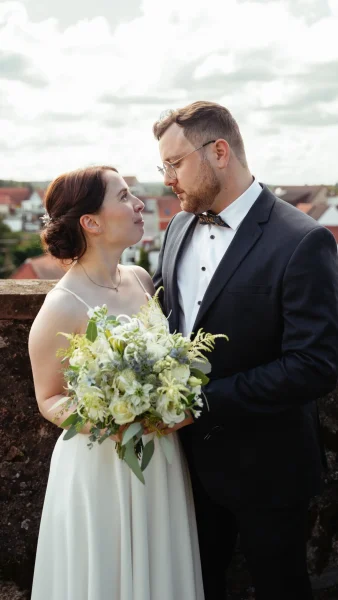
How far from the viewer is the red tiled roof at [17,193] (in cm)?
9562

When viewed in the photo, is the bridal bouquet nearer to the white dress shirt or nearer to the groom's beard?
the white dress shirt

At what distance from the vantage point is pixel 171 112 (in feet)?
10.7

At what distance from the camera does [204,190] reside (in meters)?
3.21

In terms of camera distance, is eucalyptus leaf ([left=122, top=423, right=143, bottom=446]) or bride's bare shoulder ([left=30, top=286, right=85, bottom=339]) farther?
bride's bare shoulder ([left=30, top=286, right=85, bottom=339])

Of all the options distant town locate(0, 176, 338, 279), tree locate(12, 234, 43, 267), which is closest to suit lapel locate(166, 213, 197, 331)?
distant town locate(0, 176, 338, 279)

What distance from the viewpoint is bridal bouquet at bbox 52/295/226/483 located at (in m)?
2.52

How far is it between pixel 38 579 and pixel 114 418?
0.95 m

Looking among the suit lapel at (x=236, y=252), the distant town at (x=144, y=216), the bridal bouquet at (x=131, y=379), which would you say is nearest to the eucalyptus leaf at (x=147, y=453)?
the bridal bouquet at (x=131, y=379)

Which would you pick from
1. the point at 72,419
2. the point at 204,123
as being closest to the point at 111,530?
the point at 72,419

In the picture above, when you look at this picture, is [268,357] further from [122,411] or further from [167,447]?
[122,411]

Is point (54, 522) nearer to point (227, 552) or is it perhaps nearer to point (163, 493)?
point (163, 493)

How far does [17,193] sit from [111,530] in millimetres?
97042

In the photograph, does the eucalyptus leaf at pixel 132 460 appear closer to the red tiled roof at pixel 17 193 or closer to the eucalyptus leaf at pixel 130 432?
the eucalyptus leaf at pixel 130 432

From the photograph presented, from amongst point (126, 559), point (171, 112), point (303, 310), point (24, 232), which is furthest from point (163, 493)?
point (24, 232)
